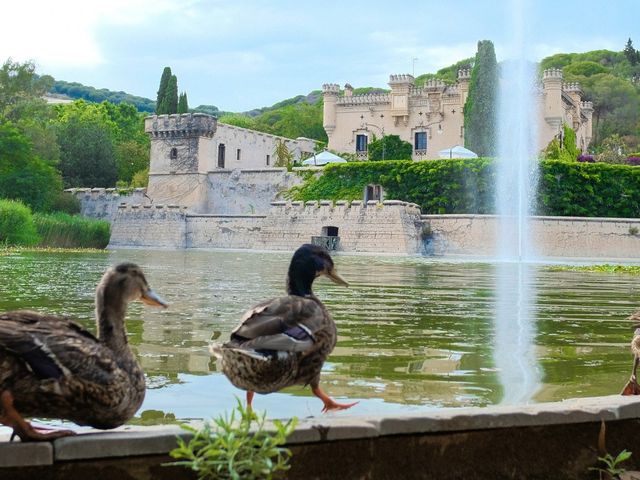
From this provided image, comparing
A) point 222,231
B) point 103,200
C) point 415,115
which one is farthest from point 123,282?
point 103,200

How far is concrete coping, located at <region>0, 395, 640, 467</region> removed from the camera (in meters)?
2.83

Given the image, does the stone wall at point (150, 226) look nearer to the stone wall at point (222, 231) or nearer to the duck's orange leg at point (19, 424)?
the stone wall at point (222, 231)

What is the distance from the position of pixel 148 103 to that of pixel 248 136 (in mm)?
95565

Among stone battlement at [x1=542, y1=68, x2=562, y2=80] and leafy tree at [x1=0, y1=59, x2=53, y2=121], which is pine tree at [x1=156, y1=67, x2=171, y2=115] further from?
stone battlement at [x1=542, y1=68, x2=562, y2=80]

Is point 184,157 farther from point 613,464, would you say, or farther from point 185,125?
point 613,464

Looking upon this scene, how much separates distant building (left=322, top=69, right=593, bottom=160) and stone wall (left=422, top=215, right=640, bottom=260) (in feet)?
37.9

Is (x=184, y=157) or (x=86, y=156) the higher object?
(x=86, y=156)

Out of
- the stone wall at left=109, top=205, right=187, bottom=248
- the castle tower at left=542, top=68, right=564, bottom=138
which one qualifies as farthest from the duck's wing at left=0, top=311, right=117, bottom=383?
the castle tower at left=542, top=68, right=564, bottom=138

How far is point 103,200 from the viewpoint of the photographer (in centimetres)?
5022

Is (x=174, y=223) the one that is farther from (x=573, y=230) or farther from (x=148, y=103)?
(x=148, y=103)

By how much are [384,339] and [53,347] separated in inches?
205

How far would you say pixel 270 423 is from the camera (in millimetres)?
3090

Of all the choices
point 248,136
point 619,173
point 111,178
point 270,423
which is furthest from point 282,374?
point 111,178

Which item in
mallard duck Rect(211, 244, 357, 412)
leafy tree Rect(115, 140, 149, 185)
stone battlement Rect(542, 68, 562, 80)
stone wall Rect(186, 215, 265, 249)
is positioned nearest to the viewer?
mallard duck Rect(211, 244, 357, 412)
